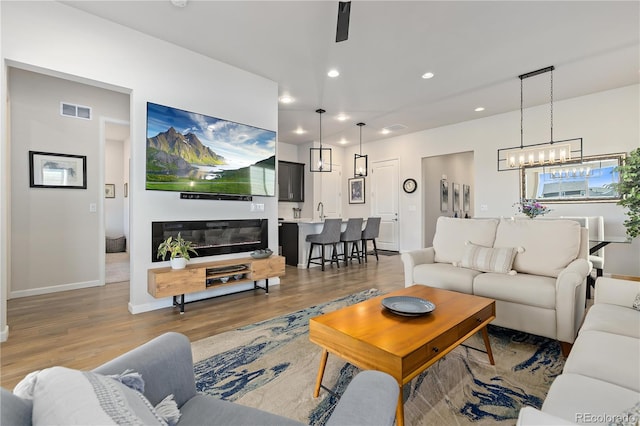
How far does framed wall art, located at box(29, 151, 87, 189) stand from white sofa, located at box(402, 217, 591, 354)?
4554mm

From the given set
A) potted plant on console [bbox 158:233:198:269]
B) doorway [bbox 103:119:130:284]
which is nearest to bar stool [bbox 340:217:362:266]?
potted plant on console [bbox 158:233:198:269]

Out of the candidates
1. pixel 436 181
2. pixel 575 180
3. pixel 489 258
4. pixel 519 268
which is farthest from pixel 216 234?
pixel 436 181

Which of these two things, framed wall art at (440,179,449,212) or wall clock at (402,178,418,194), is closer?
wall clock at (402,178,418,194)

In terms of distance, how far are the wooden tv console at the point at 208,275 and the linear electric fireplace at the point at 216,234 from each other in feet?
0.62

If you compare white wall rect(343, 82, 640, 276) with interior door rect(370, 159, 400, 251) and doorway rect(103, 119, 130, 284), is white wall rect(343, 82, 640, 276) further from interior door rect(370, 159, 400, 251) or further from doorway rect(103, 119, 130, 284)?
doorway rect(103, 119, 130, 284)

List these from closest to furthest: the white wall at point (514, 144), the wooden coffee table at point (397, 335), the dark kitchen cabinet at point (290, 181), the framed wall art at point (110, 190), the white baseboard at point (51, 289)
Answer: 1. the wooden coffee table at point (397, 335)
2. the white baseboard at point (51, 289)
3. the white wall at point (514, 144)
4. the framed wall art at point (110, 190)
5. the dark kitchen cabinet at point (290, 181)

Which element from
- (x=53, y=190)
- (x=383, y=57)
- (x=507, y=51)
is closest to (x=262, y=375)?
(x=383, y=57)

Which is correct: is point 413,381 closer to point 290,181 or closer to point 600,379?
point 600,379

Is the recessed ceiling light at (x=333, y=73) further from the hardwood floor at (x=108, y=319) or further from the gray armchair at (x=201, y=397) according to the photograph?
the gray armchair at (x=201, y=397)

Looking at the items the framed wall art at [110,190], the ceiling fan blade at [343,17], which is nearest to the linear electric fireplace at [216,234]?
the ceiling fan blade at [343,17]

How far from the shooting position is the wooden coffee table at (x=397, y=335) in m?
1.33

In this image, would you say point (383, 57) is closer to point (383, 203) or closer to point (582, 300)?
point (582, 300)

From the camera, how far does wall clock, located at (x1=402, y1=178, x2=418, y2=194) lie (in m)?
6.89

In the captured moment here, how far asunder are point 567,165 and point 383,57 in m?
3.90
